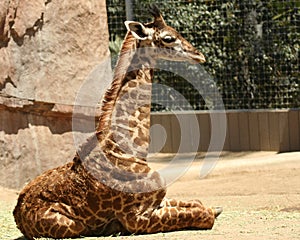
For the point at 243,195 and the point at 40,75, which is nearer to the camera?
the point at 243,195

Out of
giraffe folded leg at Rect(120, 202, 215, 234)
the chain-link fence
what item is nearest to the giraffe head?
giraffe folded leg at Rect(120, 202, 215, 234)

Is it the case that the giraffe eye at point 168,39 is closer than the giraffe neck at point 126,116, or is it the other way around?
the giraffe neck at point 126,116

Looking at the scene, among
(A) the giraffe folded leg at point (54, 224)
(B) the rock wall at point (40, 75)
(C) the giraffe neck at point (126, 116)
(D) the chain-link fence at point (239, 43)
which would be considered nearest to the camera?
(A) the giraffe folded leg at point (54, 224)

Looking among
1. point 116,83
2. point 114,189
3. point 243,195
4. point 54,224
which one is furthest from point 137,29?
point 243,195

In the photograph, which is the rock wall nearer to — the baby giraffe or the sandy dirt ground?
the sandy dirt ground

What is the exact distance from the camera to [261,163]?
9.70 metres

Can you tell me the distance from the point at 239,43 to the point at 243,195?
170 inches

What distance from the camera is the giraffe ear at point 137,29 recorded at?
590 cm

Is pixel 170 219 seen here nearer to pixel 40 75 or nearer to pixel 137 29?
pixel 137 29

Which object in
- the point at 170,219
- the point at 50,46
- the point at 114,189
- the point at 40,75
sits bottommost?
the point at 170,219

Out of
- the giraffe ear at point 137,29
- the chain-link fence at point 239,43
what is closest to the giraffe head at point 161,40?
the giraffe ear at point 137,29

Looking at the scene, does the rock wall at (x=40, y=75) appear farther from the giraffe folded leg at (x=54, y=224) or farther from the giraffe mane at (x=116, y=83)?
the giraffe folded leg at (x=54, y=224)

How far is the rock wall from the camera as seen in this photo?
28.6ft

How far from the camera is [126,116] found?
573cm
